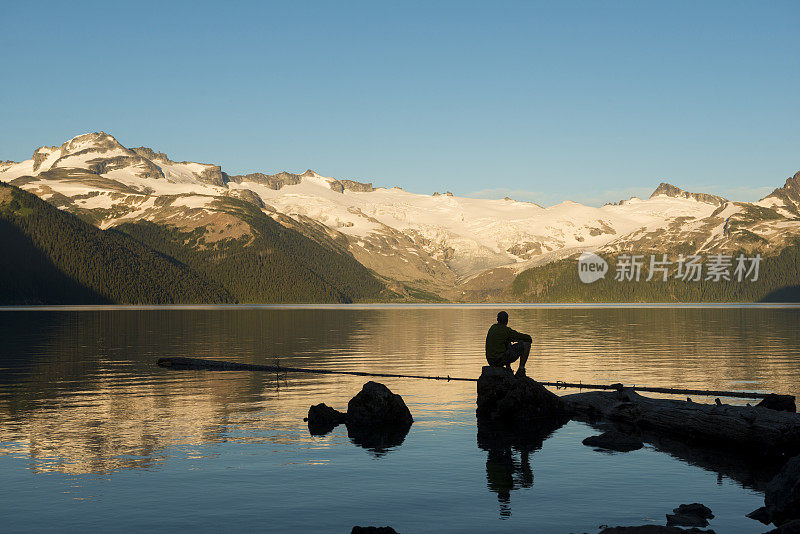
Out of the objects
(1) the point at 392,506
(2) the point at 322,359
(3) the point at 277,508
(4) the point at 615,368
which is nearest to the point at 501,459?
(1) the point at 392,506

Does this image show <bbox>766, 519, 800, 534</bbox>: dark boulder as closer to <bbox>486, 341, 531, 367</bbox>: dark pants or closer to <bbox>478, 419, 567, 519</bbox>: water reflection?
<bbox>478, 419, 567, 519</bbox>: water reflection

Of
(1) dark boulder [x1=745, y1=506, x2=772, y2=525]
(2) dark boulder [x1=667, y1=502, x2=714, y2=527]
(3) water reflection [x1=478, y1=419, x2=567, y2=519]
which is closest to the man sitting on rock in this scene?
(3) water reflection [x1=478, y1=419, x2=567, y2=519]

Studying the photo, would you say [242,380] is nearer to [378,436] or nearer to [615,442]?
[378,436]

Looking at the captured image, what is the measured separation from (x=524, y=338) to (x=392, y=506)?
18.4 meters

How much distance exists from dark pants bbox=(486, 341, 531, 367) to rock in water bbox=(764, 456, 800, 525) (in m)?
17.5

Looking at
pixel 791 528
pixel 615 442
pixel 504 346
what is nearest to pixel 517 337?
pixel 504 346

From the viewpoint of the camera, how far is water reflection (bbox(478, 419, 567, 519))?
2641 cm

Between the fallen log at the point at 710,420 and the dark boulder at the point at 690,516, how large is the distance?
30.3 ft

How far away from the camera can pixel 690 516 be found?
22172 millimetres

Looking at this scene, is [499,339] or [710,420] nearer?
[710,420]

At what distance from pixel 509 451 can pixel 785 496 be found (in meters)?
11.9

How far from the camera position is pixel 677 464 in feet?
99.1

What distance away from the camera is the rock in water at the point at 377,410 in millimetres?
38406

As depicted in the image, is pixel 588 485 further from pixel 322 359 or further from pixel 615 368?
pixel 322 359
